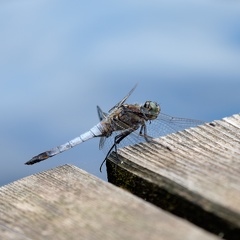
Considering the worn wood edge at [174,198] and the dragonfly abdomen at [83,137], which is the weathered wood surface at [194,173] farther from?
the dragonfly abdomen at [83,137]

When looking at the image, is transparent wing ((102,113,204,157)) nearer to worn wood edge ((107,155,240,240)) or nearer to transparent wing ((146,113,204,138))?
transparent wing ((146,113,204,138))

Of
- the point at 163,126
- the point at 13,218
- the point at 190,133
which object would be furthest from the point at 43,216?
the point at 163,126

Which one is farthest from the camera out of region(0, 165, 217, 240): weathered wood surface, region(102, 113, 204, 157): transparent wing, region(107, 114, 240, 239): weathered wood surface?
region(102, 113, 204, 157): transparent wing

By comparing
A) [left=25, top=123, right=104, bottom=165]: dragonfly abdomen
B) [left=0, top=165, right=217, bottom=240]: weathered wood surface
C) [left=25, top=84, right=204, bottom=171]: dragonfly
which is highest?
[left=0, top=165, right=217, bottom=240]: weathered wood surface

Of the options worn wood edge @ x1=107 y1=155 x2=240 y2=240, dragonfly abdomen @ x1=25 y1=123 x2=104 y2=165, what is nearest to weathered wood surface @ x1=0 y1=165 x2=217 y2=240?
worn wood edge @ x1=107 y1=155 x2=240 y2=240

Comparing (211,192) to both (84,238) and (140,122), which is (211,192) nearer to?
(84,238)

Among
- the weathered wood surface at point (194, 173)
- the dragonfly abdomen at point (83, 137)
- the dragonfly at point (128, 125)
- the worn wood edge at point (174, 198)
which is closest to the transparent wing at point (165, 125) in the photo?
the dragonfly at point (128, 125)

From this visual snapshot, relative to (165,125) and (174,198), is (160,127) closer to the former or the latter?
(165,125)
